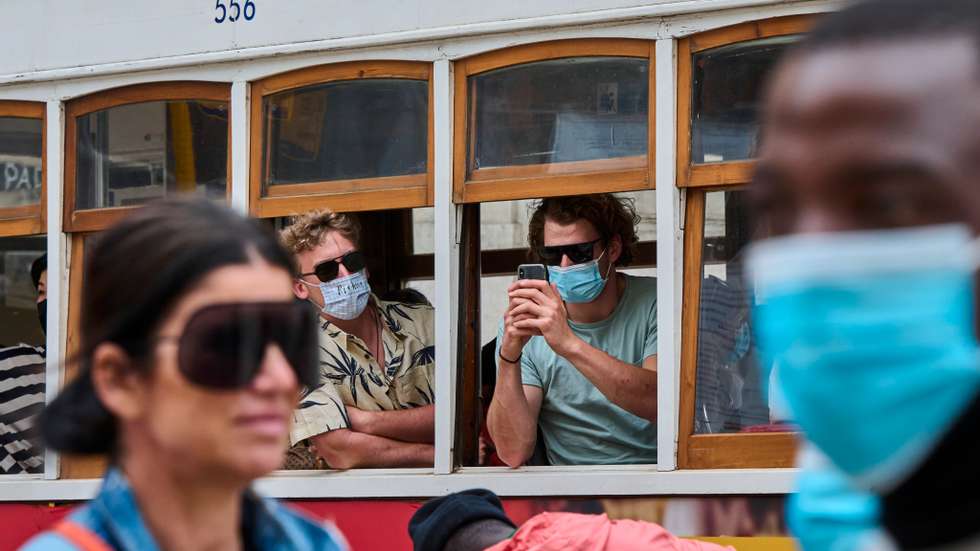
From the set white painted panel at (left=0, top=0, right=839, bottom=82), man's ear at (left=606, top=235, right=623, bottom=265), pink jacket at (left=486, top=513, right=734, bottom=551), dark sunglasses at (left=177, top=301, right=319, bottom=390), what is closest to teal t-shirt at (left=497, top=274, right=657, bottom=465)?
man's ear at (left=606, top=235, right=623, bottom=265)

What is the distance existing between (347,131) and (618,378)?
131cm

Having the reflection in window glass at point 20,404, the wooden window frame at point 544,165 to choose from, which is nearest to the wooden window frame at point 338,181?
the wooden window frame at point 544,165

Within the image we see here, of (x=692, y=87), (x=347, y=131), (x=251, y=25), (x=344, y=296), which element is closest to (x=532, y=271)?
(x=692, y=87)

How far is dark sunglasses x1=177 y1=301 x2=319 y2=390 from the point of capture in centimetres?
185

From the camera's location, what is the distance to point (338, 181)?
211 inches

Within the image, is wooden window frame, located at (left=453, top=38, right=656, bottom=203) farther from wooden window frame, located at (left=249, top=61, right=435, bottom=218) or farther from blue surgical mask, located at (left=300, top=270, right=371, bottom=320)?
blue surgical mask, located at (left=300, top=270, right=371, bottom=320)

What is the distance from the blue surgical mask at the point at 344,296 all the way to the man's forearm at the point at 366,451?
20.5 inches

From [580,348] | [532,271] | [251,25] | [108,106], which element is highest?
[251,25]

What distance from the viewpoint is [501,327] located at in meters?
5.34

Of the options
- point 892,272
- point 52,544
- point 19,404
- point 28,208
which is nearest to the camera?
point 892,272

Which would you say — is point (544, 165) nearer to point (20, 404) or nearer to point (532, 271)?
point (532, 271)

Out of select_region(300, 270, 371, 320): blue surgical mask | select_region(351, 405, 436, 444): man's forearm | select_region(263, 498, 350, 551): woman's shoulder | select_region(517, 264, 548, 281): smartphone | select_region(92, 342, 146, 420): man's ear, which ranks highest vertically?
select_region(517, 264, 548, 281): smartphone

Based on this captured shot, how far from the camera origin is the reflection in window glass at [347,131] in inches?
206

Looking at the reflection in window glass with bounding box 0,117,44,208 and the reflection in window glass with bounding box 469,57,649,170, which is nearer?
the reflection in window glass with bounding box 469,57,649,170
